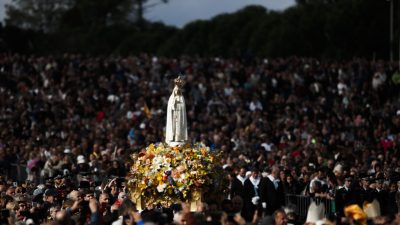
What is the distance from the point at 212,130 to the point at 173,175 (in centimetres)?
1622

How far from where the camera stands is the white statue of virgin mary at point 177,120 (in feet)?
106

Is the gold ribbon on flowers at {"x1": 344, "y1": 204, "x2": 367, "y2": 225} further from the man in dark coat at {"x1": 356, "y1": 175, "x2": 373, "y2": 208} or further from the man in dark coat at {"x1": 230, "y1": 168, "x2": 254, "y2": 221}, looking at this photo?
the man in dark coat at {"x1": 230, "y1": 168, "x2": 254, "y2": 221}

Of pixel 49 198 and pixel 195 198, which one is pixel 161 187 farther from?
pixel 49 198

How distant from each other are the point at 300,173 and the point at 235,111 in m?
14.7

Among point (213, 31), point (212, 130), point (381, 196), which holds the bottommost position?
point (381, 196)

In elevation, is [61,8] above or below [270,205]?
above

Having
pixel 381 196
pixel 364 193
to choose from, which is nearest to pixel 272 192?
pixel 364 193

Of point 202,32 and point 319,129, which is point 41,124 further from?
point 202,32

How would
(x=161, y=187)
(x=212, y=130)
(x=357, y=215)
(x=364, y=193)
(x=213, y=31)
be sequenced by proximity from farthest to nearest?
(x=213, y=31)
(x=212, y=130)
(x=161, y=187)
(x=364, y=193)
(x=357, y=215)

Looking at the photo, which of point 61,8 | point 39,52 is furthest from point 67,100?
point 61,8

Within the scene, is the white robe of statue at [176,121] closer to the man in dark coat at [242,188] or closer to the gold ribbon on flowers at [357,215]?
the man in dark coat at [242,188]

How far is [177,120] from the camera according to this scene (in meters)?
32.4

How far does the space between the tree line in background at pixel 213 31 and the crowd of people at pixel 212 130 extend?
28.1ft

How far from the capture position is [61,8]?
126375 mm
